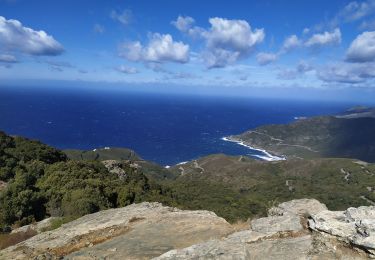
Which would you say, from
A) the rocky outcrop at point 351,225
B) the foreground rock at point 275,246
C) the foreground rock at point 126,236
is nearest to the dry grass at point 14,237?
the foreground rock at point 126,236

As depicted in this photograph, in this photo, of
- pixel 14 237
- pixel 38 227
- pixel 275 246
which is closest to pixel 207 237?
pixel 275 246

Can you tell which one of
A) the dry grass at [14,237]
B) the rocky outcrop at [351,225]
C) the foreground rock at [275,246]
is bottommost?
the dry grass at [14,237]

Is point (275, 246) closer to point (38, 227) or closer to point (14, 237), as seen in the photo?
point (14, 237)

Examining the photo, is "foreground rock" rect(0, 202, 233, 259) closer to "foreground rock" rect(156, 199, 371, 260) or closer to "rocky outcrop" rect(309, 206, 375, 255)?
"foreground rock" rect(156, 199, 371, 260)

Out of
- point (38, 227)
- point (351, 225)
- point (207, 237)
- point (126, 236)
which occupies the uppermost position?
point (351, 225)

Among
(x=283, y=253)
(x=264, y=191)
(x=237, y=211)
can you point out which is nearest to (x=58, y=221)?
(x=283, y=253)

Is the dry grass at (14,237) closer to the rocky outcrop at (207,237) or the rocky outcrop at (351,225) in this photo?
the rocky outcrop at (207,237)
